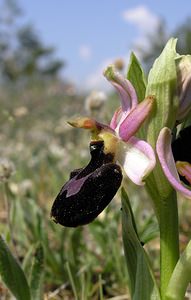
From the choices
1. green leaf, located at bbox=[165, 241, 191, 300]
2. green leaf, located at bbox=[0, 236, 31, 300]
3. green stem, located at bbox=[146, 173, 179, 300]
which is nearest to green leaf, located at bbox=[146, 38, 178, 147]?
green stem, located at bbox=[146, 173, 179, 300]

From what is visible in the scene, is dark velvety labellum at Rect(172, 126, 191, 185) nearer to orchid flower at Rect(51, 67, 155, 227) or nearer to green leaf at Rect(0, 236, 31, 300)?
orchid flower at Rect(51, 67, 155, 227)

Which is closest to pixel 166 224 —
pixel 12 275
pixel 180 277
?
pixel 180 277

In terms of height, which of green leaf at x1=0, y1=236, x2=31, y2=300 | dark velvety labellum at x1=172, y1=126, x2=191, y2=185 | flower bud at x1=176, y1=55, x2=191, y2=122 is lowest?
green leaf at x1=0, y1=236, x2=31, y2=300

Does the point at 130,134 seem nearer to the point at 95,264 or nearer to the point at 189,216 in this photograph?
the point at 95,264

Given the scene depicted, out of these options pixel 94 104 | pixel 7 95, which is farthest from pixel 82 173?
pixel 7 95

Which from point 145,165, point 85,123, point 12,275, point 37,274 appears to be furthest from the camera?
point 37,274

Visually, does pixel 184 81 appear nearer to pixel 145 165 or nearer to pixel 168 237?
pixel 145 165
